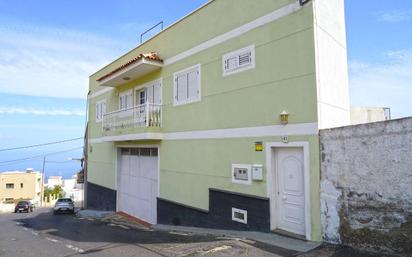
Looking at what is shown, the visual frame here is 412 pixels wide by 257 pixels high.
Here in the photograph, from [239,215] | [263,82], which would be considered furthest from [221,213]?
[263,82]

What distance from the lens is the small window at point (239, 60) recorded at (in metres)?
8.24

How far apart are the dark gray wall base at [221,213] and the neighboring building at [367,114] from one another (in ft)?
14.2

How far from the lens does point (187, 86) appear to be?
10.7 meters

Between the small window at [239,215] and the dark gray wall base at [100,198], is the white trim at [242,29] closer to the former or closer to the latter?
the small window at [239,215]

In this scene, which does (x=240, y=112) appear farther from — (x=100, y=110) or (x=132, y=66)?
(x=100, y=110)

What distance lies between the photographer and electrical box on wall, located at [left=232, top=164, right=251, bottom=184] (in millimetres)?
8094

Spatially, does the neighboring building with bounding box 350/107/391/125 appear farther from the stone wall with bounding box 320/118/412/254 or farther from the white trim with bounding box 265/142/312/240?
the stone wall with bounding box 320/118/412/254

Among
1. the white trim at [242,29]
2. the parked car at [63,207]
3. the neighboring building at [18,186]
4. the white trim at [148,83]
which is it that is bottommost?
the neighboring building at [18,186]

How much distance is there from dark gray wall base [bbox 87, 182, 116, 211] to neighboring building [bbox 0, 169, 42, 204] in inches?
1815

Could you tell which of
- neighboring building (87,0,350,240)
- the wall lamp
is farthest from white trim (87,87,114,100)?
the wall lamp

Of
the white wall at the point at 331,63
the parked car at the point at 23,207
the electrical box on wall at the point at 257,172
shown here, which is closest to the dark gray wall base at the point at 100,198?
the electrical box on wall at the point at 257,172

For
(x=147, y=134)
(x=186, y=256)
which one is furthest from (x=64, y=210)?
(x=186, y=256)

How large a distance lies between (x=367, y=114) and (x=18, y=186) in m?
64.6

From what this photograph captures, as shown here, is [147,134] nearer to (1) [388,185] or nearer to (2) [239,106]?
(2) [239,106]
